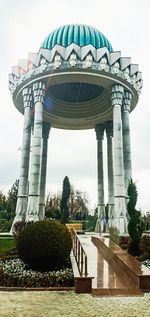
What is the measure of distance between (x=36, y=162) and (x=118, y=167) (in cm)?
728

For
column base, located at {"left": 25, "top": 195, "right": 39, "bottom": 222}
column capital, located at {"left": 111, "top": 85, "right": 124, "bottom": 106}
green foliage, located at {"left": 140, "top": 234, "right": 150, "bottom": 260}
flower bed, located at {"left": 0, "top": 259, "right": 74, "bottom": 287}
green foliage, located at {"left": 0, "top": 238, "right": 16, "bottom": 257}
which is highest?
column capital, located at {"left": 111, "top": 85, "right": 124, "bottom": 106}

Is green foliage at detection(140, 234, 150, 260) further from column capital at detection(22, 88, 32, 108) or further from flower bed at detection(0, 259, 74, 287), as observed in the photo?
column capital at detection(22, 88, 32, 108)

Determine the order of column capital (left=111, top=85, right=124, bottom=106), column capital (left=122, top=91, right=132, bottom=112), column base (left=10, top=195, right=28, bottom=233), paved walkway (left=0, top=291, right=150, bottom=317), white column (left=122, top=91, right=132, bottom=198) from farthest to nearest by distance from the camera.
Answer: column capital (left=122, top=91, right=132, bottom=112) < white column (left=122, top=91, right=132, bottom=198) < column capital (left=111, top=85, right=124, bottom=106) < column base (left=10, top=195, right=28, bottom=233) < paved walkway (left=0, top=291, right=150, bottom=317)

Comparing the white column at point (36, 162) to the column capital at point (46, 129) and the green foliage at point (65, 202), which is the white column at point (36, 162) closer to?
the column capital at point (46, 129)

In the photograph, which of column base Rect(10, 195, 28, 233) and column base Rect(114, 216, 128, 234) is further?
column base Rect(10, 195, 28, 233)

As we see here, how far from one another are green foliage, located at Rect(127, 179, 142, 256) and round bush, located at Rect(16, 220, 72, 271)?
5.46m

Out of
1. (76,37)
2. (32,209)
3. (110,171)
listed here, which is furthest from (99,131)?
(32,209)

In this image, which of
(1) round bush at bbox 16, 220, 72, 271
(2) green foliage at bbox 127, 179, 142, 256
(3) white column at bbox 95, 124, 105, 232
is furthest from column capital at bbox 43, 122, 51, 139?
(1) round bush at bbox 16, 220, 72, 271

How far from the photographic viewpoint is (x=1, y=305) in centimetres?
693

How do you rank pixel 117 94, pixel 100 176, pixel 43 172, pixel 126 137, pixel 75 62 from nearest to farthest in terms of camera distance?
pixel 75 62
pixel 117 94
pixel 126 137
pixel 43 172
pixel 100 176

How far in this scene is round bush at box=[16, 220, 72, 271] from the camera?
10.2m

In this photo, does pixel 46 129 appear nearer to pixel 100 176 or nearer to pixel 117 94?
pixel 100 176

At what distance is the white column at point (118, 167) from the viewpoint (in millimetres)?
25247

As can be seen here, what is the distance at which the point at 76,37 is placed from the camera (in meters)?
29.7
